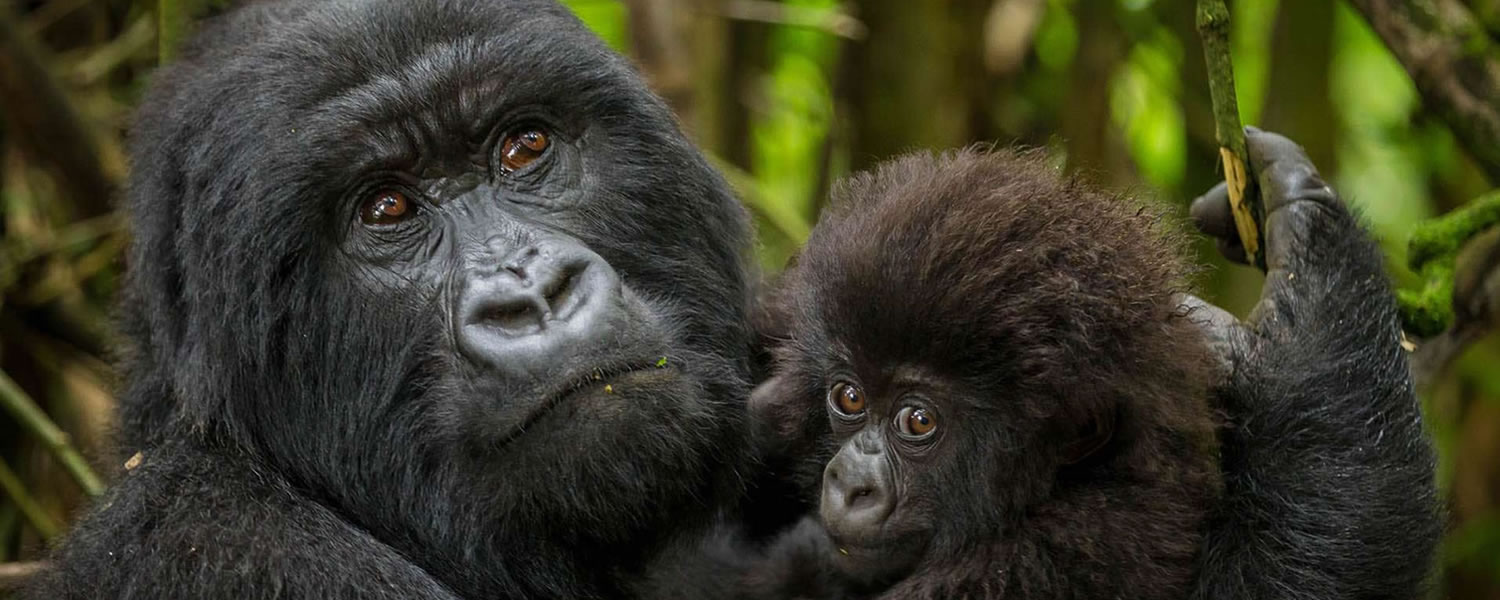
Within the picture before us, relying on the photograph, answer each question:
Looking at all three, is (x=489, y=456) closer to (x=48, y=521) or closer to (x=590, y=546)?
(x=590, y=546)

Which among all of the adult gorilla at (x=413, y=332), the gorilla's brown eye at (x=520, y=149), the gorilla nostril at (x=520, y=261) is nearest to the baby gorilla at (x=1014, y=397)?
the adult gorilla at (x=413, y=332)

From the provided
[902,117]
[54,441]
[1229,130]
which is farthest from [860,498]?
[902,117]

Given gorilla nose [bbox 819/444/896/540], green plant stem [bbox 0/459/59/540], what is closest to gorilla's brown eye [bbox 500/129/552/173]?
gorilla nose [bbox 819/444/896/540]

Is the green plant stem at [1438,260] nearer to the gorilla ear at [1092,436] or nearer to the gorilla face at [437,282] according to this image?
the gorilla ear at [1092,436]

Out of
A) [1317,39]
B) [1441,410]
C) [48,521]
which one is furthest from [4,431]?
[1441,410]

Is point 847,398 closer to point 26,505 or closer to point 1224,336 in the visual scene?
point 1224,336

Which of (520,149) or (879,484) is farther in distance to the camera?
(520,149)

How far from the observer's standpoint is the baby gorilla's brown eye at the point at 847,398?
9.28ft

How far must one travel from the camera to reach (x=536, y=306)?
2734 millimetres

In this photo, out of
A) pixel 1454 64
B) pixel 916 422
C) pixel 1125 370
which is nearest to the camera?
pixel 1125 370

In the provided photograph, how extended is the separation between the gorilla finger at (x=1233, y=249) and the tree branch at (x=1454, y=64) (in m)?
0.74

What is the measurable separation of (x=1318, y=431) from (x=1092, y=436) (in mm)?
458

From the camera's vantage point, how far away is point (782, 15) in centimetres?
571

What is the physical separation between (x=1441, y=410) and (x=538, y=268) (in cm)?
489
